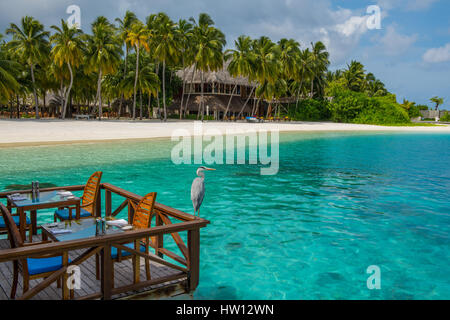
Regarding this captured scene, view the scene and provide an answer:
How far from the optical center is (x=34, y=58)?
46.0 metres

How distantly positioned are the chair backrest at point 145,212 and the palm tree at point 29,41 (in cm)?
4684

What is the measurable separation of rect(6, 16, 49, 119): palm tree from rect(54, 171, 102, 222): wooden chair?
44.7 metres

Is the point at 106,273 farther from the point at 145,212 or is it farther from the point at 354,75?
the point at 354,75

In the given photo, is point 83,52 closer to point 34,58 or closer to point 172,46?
point 34,58

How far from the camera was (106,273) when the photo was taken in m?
4.40

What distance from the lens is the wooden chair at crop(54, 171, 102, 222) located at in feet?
21.8

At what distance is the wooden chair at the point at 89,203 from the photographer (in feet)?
21.8

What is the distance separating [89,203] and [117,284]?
2530mm

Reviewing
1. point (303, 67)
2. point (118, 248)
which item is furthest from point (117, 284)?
point (303, 67)

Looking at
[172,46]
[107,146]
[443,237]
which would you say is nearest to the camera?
[443,237]
